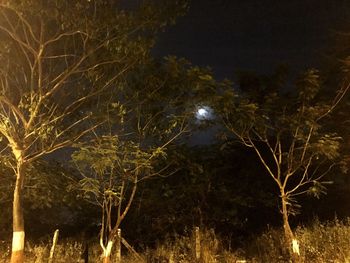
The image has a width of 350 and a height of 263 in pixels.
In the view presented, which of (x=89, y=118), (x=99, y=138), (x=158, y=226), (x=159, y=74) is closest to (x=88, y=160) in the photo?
(x=99, y=138)

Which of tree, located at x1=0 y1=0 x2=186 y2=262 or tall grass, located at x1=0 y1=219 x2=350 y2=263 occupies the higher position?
tree, located at x1=0 y1=0 x2=186 y2=262

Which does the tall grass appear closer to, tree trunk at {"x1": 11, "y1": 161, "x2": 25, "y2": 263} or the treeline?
the treeline

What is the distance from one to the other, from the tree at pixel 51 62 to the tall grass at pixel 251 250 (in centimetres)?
347

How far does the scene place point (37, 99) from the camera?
9.04m

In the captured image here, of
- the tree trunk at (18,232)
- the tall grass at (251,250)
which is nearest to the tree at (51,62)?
the tree trunk at (18,232)

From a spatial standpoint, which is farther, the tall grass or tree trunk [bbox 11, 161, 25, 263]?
the tall grass

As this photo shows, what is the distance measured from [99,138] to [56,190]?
318cm

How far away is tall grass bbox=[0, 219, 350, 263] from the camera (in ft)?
33.5

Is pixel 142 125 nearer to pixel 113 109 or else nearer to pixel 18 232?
pixel 113 109

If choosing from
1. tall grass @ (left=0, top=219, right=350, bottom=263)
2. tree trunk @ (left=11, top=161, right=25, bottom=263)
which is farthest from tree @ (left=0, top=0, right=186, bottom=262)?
tall grass @ (left=0, top=219, right=350, bottom=263)

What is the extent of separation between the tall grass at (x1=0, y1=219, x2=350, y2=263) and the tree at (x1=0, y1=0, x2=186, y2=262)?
3.47m

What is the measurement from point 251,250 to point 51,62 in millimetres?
6764

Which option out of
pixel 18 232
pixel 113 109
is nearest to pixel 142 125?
pixel 113 109

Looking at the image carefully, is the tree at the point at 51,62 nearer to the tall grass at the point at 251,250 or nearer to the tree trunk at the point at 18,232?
the tree trunk at the point at 18,232
